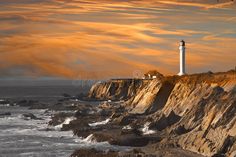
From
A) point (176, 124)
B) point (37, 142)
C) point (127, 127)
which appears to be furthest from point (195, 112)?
point (37, 142)

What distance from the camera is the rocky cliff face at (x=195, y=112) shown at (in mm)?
45781

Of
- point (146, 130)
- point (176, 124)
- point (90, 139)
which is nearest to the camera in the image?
point (90, 139)

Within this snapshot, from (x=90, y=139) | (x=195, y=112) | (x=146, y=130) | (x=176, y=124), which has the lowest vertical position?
(x=90, y=139)

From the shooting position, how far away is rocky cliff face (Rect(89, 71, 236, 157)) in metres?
45.8

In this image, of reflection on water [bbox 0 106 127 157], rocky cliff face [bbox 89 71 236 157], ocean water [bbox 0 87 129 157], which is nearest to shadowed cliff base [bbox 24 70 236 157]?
rocky cliff face [bbox 89 71 236 157]

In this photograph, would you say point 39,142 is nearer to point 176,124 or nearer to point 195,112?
point 176,124

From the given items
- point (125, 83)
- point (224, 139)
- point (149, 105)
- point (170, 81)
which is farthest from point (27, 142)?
point (125, 83)

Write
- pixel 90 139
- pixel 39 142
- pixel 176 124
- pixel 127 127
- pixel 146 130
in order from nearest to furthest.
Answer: pixel 90 139 → pixel 39 142 → pixel 176 124 → pixel 146 130 → pixel 127 127

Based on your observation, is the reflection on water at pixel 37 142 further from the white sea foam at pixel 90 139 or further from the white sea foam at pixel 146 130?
the white sea foam at pixel 146 130

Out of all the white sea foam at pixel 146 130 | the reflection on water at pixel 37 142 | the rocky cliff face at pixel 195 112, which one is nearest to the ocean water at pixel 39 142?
the reflection on water at pixel 37 142

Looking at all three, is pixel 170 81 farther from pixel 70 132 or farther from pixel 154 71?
pixel 154 71

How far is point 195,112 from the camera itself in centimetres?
6028

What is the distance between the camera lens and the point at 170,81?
92.4 metres

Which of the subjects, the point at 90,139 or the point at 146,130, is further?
the point at 146,130
